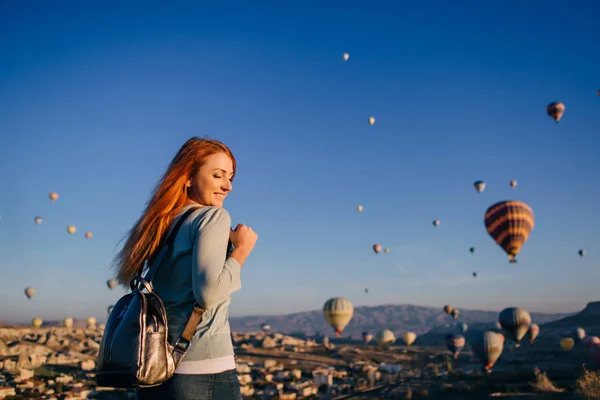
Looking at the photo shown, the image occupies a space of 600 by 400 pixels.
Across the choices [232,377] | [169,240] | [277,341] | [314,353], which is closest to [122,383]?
[232,377]

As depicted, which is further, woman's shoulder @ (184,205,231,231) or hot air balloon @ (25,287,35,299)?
hot air balloon @ (25,287,35,299)

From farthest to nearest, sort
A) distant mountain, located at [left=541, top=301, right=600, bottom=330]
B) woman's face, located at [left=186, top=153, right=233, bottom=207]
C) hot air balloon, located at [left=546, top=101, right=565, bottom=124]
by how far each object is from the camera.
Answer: distant mountain, located at [left=541, top=301, right=600, bottom=330], hot air balloon, located at [left=546, top=101, right=565, bottom=124], woman's face, located at [left=186, top=153, right=233, bottom=207]

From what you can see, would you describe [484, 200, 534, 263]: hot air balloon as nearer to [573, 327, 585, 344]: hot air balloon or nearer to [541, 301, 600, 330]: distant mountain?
[573, 327, 585, 344]: hot air balloon

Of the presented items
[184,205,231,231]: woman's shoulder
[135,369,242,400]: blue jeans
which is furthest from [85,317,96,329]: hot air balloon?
[184,205,231,231]: woman's shoulder

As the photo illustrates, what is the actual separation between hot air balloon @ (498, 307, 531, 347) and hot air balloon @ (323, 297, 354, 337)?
18268mm

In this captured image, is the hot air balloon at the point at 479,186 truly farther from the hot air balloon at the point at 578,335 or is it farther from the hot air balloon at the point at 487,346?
the hot air balloon at the point at 578,335

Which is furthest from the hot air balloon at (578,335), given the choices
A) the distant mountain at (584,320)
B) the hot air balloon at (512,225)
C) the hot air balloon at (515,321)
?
the hot air balloon at (512,225)

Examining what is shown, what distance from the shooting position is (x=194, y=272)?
78.4 inches

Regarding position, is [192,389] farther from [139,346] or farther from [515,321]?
[515,321]

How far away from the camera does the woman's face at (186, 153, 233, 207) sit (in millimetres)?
2475

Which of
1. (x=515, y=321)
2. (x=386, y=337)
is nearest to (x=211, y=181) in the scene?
(x=515, y=321)

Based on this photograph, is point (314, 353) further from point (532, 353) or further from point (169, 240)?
point (169, 240)

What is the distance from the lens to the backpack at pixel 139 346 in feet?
6.04

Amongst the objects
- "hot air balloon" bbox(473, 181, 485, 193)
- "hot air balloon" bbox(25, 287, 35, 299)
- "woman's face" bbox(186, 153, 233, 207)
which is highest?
"hot air balloon" bbox(473, 181, 485, 193)
